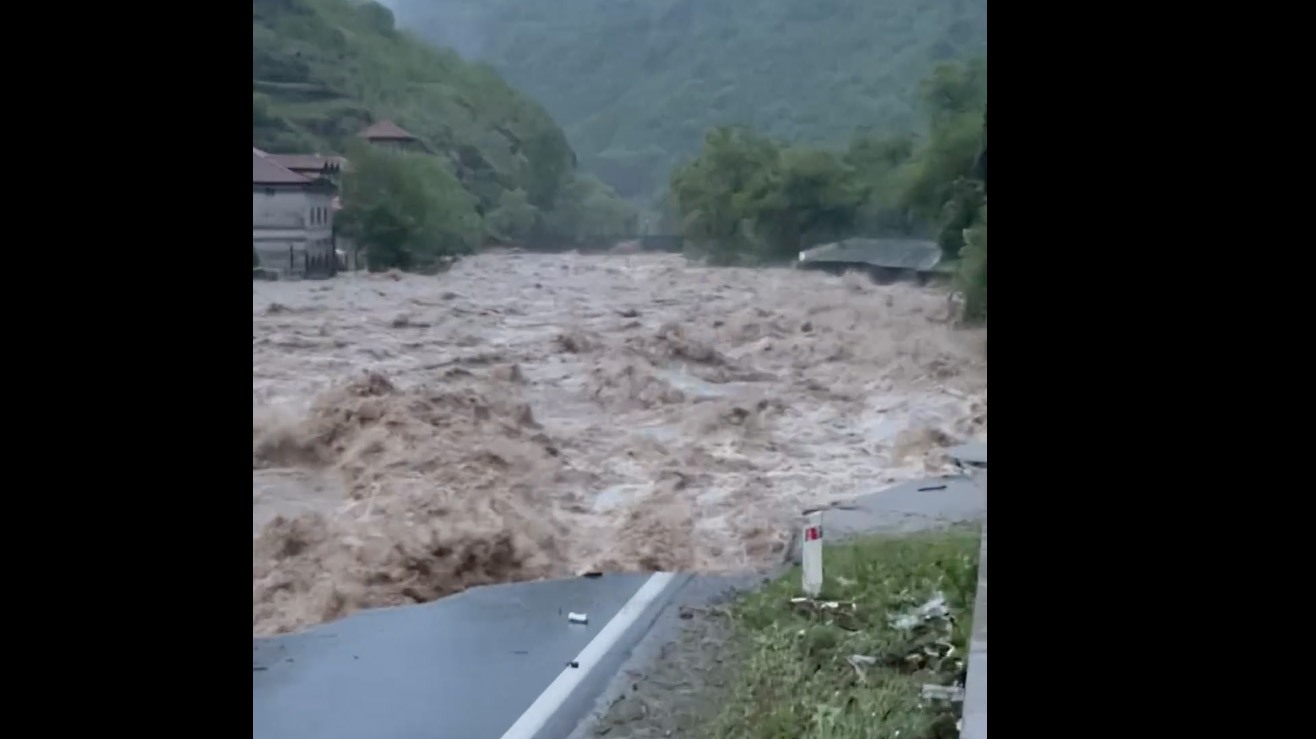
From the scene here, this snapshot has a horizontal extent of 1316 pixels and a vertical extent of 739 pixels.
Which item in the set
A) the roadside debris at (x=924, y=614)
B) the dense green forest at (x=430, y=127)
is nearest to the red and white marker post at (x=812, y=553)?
the roadside debris at (x=924, y=614)

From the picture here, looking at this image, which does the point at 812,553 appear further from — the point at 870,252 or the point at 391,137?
the point at 391,137

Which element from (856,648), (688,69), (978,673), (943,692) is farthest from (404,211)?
(978,673)

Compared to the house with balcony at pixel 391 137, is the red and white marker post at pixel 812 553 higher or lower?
lower

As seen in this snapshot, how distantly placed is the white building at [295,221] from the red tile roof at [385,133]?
0.15m

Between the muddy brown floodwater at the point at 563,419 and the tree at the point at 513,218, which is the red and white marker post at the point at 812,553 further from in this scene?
the tree at the point at 513,218

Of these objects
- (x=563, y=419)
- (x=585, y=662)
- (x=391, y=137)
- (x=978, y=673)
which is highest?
(x=391, y=137)

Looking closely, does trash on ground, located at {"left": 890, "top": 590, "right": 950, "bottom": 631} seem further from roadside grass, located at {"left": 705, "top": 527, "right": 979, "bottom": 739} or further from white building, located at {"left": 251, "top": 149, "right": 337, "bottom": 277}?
white building, located at {"left": 251, "top": 149, "right": 337, "bottom": 277}

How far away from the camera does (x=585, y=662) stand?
65.1 inches

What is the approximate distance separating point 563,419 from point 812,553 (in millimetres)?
445

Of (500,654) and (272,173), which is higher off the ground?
(272,173)

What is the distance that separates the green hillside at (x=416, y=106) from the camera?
174 cm
